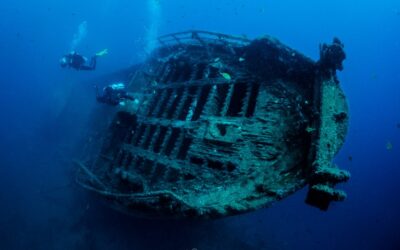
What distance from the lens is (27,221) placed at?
13.4 m

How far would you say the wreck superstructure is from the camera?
4781mm

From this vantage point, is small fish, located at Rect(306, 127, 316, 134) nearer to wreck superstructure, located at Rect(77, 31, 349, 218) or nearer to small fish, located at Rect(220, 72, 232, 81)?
wreck superstructure, located at Rect(77, 31, 349, 218)

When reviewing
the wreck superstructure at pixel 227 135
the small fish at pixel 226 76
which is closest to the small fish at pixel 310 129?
the wreck superstructure at pixel 227 135

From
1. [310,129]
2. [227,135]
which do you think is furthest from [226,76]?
[310,129]

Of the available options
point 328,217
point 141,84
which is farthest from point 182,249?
point 328,217

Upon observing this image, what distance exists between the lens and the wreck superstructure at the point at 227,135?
4781 mm

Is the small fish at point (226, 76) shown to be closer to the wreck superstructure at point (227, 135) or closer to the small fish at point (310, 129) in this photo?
the wreck superstructure at point (227, 135)

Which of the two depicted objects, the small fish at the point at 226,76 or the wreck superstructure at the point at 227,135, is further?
the small fish at the point at 226,76

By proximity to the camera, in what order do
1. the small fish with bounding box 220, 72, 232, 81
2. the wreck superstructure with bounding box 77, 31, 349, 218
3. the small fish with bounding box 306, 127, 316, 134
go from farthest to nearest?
the small fish with bounding box 220, 72, 232, 81, the small fish with bounding box 306, 127, 316, 134, the wreck superstructure with bounding box 77, 31, 349, 218

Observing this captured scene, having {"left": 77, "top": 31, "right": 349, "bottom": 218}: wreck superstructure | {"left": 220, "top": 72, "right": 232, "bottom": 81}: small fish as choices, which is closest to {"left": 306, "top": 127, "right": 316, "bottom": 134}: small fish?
{"left": 77, "top": 31, "right": 349, "bottom": 218}: wreck superstructure

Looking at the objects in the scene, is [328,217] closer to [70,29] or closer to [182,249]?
[182,249]

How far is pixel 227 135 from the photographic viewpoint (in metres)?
6.44

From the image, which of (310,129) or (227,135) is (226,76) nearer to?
(227,135)

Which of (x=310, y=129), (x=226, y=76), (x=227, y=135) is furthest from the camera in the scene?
(x=226, y=76)
